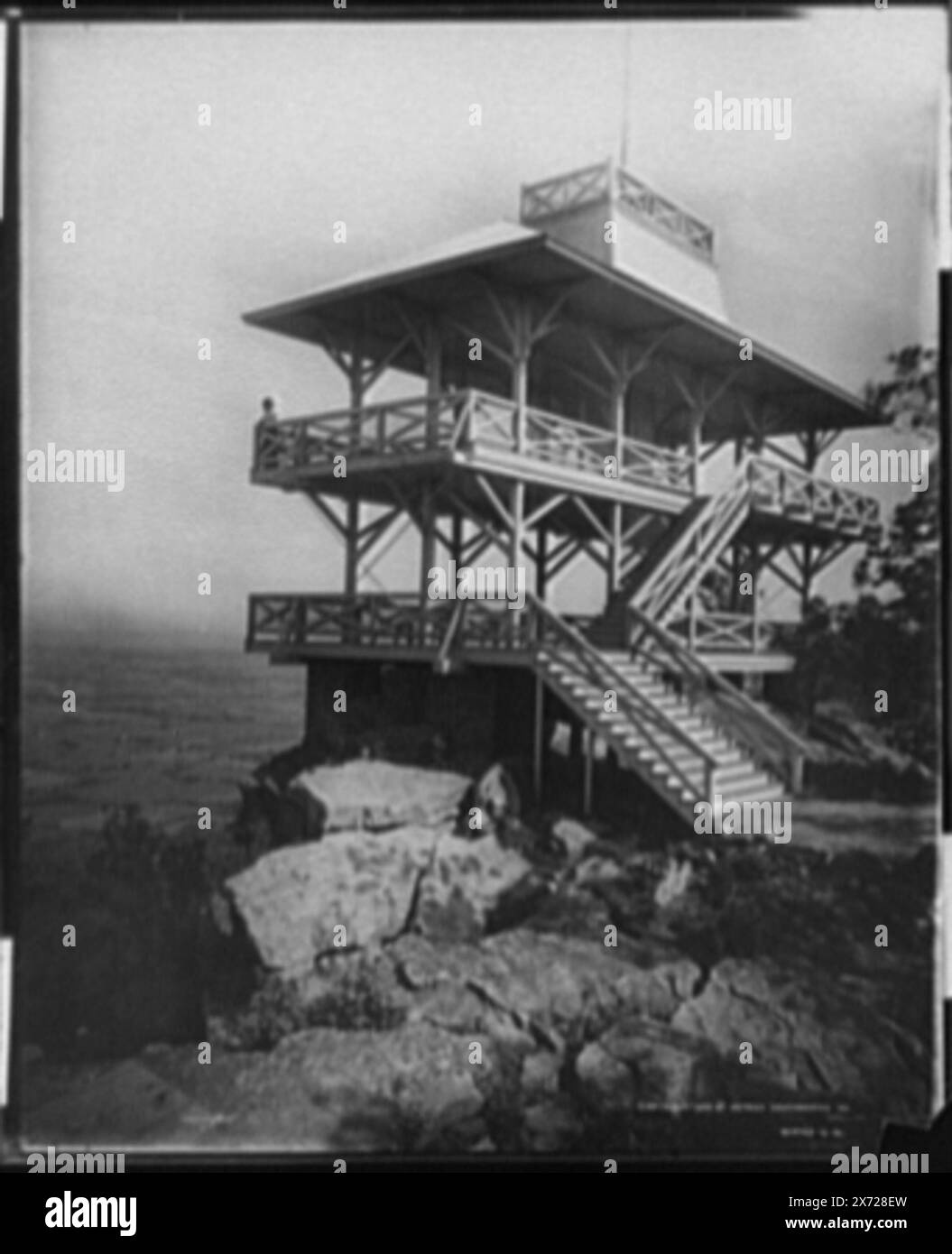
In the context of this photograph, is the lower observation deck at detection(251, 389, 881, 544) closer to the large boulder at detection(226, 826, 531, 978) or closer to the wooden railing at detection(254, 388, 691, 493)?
the wooden railing at detection(254, 388, 691, 493)

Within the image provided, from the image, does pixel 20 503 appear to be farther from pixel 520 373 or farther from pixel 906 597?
pixel 906 597

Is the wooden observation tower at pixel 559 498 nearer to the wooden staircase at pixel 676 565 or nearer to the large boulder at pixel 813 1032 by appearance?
the wooden staircase at pixel 676 565

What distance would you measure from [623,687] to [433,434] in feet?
6.21

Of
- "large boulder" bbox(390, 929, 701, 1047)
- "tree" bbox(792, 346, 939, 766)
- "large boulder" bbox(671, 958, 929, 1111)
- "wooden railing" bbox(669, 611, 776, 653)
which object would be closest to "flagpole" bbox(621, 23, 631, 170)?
"tree" bbox(792, 346, 939, 766)

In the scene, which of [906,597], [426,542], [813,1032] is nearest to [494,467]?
[426,542]

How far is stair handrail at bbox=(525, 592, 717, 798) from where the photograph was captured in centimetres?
341

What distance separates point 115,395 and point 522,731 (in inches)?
121

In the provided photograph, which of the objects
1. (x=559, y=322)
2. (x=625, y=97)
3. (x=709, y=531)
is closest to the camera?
(x=625, y=97)

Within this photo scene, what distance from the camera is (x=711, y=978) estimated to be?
3.42 metres

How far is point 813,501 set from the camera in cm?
361

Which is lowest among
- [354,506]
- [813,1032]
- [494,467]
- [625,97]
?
[813,1032]

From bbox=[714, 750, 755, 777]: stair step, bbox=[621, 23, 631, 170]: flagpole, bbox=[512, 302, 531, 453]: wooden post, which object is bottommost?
bbox=[714, 750, 755, 777]: stair step

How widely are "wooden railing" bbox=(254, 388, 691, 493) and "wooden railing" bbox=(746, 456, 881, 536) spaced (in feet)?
3.17
